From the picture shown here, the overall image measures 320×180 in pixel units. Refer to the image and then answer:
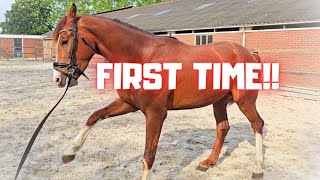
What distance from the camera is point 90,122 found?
129 inches

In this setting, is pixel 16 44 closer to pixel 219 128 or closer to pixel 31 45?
pixel 31 45

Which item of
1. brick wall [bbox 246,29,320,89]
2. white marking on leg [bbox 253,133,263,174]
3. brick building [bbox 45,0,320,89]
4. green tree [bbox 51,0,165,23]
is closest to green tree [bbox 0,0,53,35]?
green tree [bbox 51,0,165,23]

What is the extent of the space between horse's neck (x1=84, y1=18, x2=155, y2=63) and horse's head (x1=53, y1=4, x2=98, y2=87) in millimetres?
129

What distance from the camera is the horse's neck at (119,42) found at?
288cm

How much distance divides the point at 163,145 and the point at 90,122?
5.88 feet

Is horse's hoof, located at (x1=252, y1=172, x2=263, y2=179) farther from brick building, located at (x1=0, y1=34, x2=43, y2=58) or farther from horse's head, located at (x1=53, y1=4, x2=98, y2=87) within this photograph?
Result: brick building, located at (x1=0, y1=34, x2=43, y2=58)

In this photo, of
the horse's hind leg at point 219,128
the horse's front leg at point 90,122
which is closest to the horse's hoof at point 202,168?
the horse's hind leg at point 219,128

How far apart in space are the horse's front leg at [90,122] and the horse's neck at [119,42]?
57 cm

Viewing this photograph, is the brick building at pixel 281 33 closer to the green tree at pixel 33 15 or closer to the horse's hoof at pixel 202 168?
the horse's hoof at pixel 202 168

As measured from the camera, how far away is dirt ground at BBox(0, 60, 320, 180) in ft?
12.4

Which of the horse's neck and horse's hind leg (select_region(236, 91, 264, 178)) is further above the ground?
the horse's neck

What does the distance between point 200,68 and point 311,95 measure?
27.1 feet

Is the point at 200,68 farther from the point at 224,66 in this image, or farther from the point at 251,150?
the point at 251,150

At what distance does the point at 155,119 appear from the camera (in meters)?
2.94
